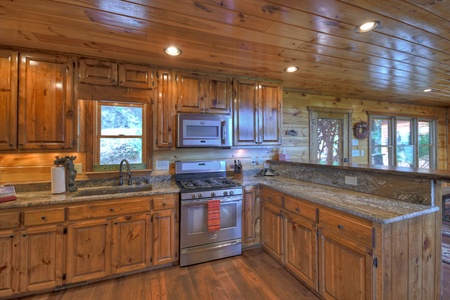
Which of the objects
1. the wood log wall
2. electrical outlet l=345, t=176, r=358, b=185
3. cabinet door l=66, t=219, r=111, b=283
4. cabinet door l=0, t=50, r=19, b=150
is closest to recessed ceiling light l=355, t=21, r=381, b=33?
electrical outlet l=345, t=176, r=358, b=185

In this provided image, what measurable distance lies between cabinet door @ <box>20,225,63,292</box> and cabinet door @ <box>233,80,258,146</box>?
2.27m

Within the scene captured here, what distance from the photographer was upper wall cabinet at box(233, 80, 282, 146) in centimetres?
300

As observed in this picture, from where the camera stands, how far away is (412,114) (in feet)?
16.8

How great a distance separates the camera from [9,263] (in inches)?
72.0

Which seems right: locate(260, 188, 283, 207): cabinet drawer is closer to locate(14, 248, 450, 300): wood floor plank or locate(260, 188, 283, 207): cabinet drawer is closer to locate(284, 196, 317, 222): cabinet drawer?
locate(284, 196, 317, 222): cabinet drawer

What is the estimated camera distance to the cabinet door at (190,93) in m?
2.69

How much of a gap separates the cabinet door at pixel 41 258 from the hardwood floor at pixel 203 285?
141 millimetres

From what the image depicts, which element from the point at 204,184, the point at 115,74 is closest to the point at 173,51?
the point at 115,74

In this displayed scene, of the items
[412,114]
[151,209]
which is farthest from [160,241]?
[412,114]

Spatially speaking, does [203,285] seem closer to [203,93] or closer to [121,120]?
[121,120]

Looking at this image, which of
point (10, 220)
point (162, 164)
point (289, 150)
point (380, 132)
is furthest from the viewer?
point (380, 132)

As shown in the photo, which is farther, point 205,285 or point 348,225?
point 205,285

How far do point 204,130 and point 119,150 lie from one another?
1076 millimetres

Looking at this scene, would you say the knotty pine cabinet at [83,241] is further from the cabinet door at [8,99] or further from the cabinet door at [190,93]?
the cabinet door at [190,93]
